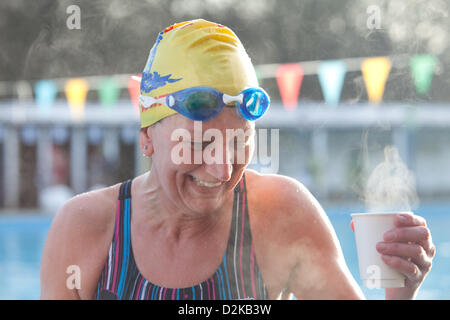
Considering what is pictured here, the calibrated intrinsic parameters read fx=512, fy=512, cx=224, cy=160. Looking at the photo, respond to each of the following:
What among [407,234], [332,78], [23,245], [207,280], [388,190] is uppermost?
[332,78]

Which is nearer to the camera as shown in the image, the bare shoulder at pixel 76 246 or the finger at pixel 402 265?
the finger at pixel 402 265

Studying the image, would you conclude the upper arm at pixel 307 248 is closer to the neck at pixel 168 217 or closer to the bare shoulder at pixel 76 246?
the neck at pixel 168 217

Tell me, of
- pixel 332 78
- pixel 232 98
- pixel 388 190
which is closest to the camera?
pixel 232 98

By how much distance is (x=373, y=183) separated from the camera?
1.65 m

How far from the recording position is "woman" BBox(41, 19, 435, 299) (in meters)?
1.17

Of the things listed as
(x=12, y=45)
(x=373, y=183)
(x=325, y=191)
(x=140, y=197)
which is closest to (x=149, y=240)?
(x=140, y=197)

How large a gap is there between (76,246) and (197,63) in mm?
569

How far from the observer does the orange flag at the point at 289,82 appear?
176cm

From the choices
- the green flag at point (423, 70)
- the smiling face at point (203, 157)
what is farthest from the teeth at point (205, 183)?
the green flag at point (423, 70)

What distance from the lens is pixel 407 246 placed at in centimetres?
118

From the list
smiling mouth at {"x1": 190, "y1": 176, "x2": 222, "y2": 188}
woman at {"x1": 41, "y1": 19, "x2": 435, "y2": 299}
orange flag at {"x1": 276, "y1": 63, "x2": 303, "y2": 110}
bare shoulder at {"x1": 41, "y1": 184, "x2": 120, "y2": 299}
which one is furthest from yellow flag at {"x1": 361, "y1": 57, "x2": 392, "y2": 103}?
bare shoulder at {"x1": 41, "y1": 184, "x2": 120, "y2": 299}

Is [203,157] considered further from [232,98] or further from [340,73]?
[340,73]

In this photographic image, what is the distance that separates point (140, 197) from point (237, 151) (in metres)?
0.37

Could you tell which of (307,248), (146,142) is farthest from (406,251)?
(146,142)
